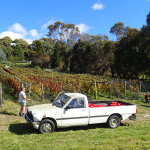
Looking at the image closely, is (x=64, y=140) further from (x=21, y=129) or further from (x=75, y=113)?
(x=21, y=129)

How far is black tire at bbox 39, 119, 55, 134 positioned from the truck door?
0.48 m

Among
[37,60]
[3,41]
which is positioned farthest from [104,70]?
[3,41]

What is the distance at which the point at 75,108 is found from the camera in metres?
7.46

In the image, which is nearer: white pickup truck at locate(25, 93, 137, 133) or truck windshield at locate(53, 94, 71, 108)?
white pickup truck at locate(25, 93, 137, 133)

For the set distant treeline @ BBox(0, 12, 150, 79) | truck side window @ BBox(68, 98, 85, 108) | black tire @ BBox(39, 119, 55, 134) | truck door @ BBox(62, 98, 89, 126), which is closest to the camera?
black tire @ BBox(39, 119, 55, 134)

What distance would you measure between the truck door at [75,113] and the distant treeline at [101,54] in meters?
23.6

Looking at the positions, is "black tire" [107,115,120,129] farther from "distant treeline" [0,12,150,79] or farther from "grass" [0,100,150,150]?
"distant treeline" [0,12,150,79]

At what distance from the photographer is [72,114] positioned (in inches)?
287

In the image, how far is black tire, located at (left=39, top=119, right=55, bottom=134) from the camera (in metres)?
6.82

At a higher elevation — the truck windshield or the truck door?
the truck windshield

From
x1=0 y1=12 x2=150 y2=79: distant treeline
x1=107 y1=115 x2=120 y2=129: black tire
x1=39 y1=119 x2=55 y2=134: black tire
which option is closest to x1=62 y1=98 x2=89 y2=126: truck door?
x1=39 y1=119 x2=55 y2=134: black tire

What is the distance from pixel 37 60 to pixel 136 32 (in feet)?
108

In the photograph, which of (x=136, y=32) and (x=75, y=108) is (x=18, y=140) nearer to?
(x=75, y=108)

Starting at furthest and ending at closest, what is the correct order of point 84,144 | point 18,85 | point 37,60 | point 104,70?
point 37,60 < point 104,70 < point 18,85 < point 84,144
